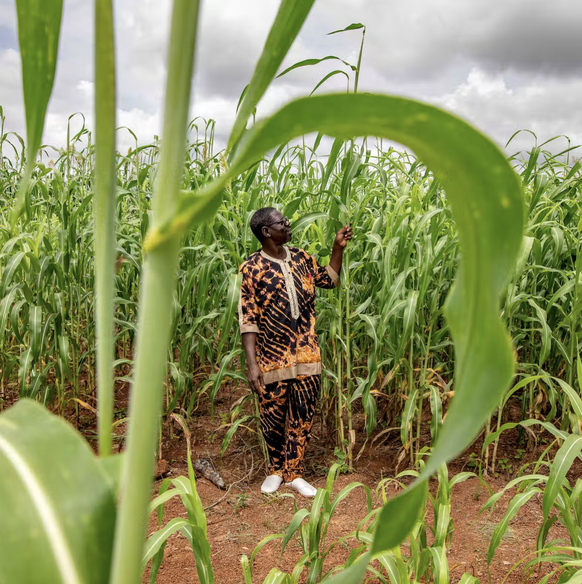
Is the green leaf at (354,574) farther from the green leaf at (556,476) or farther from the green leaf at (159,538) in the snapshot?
the green leaf at (556,476)

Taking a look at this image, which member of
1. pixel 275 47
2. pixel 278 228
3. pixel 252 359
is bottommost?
pixel 252 359

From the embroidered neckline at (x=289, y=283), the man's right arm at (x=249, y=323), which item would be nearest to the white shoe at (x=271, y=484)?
the man's right arm at (x=249, y=323)

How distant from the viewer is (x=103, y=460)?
0.28 meters

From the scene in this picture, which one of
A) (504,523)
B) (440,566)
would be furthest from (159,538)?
(504,523)

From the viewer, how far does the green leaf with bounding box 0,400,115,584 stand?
0.25 metres

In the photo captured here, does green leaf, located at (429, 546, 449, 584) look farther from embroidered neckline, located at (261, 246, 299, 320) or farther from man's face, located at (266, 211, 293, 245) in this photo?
man's face, located at (266, 211, 293, 245)

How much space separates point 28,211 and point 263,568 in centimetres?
192

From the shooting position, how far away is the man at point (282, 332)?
248 centimetres

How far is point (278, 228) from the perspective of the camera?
94.7 inches

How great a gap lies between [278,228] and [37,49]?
2.14 metres

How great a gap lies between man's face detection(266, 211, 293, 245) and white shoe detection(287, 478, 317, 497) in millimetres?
1233

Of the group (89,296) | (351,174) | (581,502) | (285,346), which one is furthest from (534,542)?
(89,296)

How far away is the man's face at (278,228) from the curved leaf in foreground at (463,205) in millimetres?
2198

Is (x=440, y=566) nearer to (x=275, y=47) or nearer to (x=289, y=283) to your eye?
(x=275, y=47)
